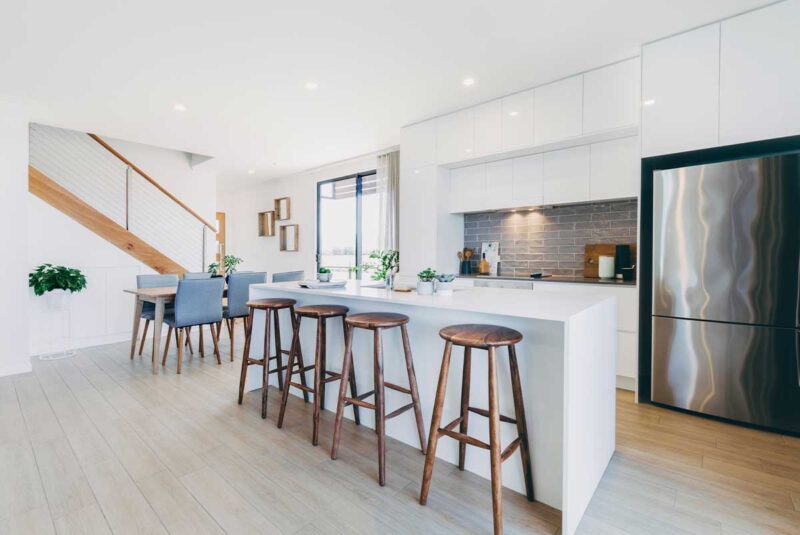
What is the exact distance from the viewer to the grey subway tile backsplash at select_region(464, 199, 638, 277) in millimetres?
3576

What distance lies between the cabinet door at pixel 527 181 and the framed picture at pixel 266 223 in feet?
17.2

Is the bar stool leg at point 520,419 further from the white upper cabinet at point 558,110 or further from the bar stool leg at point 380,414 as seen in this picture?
the white upper cabinet at point 558,110

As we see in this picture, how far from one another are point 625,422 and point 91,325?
5734 mm

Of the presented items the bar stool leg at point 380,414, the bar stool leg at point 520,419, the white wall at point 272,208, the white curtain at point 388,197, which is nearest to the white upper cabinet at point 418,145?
the white curtain at point 388,197

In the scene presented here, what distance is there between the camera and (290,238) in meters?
7.18

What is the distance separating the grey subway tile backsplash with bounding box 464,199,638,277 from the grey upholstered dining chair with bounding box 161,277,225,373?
2873 mm

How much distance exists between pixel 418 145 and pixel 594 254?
7.35 feet

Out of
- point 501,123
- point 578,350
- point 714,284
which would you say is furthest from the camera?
point 501,123

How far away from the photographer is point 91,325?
15.3 ft

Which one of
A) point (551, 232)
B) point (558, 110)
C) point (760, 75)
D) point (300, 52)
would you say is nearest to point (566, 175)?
point (558, 110)

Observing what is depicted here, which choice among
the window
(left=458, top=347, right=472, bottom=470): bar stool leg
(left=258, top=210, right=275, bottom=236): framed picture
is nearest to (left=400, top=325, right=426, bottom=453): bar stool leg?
(left=458, top=347, right=472, bottom=470): bar stool leg

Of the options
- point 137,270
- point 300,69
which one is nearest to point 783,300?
point 300,69

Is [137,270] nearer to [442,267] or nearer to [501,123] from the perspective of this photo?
[442,267]

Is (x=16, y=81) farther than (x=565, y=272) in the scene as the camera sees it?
No
